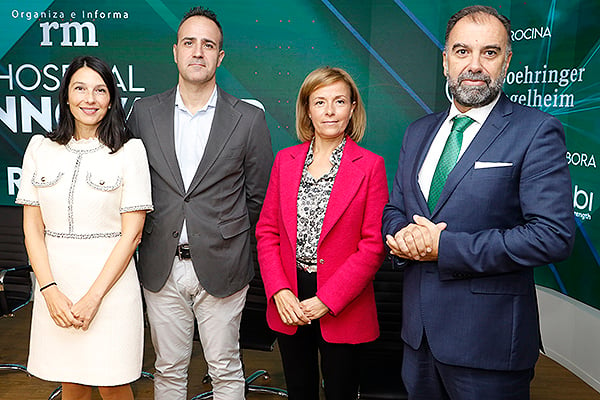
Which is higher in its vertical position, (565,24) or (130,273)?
(565,24)

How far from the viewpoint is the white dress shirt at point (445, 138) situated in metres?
1.77

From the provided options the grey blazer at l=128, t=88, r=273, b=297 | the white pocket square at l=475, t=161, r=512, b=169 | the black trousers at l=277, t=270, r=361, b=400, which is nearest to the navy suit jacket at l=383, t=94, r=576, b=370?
the white pocket square at l=475, t=161, r=512, b=169

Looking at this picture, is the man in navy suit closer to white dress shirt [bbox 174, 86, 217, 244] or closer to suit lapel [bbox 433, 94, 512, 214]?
suit lapel [bbox 433, 94, 512, 214]

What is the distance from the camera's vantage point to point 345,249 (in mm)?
2137

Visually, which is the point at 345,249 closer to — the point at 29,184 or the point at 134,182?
the point at 134,182

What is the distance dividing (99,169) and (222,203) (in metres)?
0.55

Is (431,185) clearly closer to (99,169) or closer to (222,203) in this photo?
(222,203)

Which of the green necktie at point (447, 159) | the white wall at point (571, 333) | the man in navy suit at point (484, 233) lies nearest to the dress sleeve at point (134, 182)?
the man in navy suit at point (484, 233)

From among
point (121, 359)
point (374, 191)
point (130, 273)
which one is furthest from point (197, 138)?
point (121, 359)

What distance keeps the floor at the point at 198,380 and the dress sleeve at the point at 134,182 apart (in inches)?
58.8

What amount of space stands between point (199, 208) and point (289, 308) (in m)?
0.63

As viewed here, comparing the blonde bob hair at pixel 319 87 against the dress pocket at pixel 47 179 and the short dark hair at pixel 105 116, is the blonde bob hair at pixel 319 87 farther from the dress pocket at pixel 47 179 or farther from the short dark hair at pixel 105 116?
the dress pocket at pixel 47 179

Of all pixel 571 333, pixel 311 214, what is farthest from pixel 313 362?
pixel 571 333

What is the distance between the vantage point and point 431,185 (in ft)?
5.90
